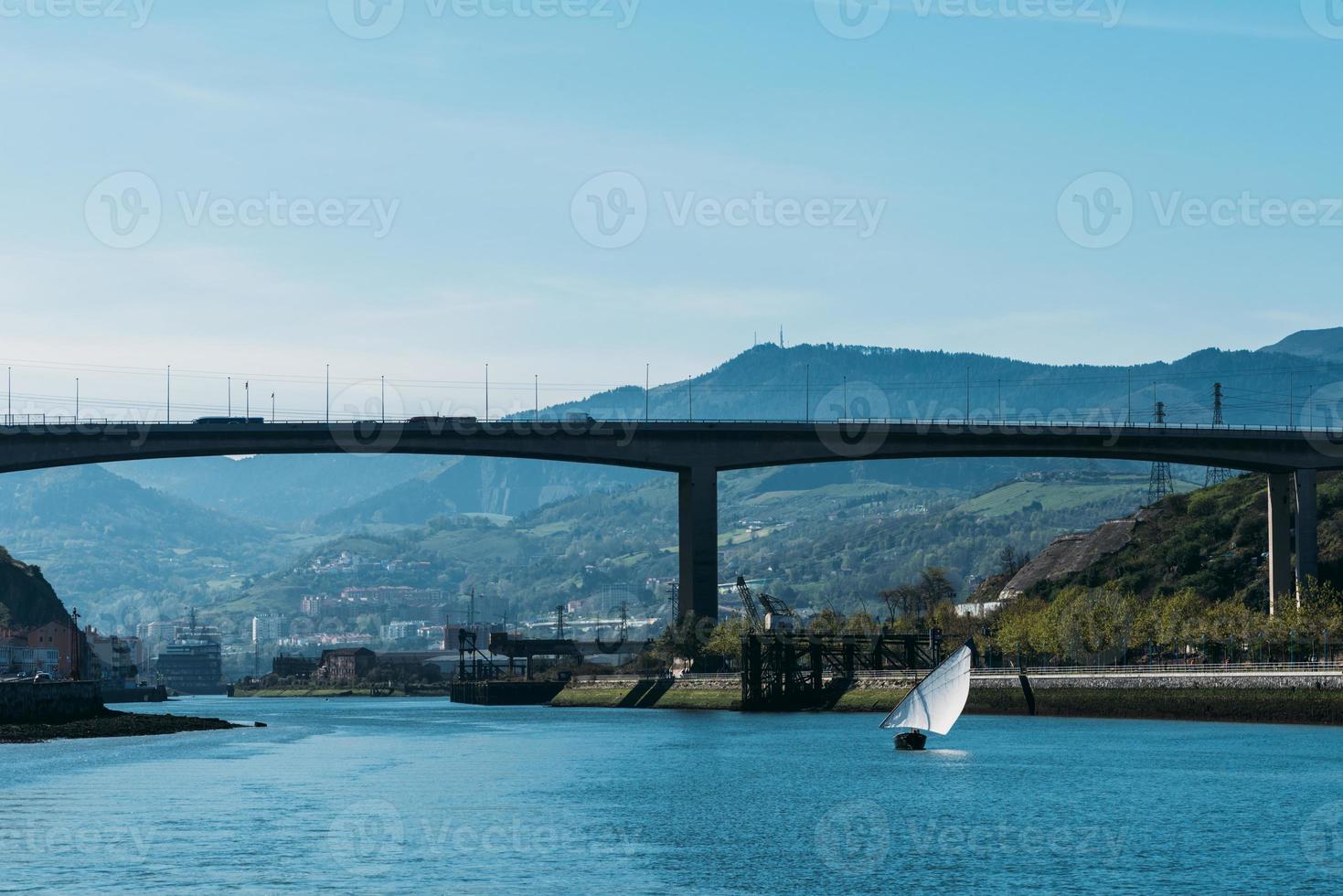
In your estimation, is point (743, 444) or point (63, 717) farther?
point (743, 444)

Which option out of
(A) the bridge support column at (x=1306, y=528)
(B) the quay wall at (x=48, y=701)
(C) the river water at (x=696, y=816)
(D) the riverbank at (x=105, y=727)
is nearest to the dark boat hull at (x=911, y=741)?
(C) the river water at (x=696, y=816)

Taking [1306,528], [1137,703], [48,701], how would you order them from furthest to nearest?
[1306,528] < [1137,703] < [48,701]

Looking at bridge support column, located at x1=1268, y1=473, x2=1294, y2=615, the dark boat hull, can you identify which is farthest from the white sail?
bridge support column, located at x1=1268, y1=473, x2=1294, y2=615

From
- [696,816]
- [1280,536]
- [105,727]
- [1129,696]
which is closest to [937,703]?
[1129,696]

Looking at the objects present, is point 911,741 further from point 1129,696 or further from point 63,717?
point 63,717

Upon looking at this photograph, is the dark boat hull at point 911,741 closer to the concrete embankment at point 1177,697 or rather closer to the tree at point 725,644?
the concrete embankment at point 1177,697

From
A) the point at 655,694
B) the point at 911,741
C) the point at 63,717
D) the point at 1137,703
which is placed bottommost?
the point at 655,694

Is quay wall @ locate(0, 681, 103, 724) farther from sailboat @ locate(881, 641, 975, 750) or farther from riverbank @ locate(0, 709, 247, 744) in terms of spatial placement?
sailboat @ locate(881, 641, 975, 750)
